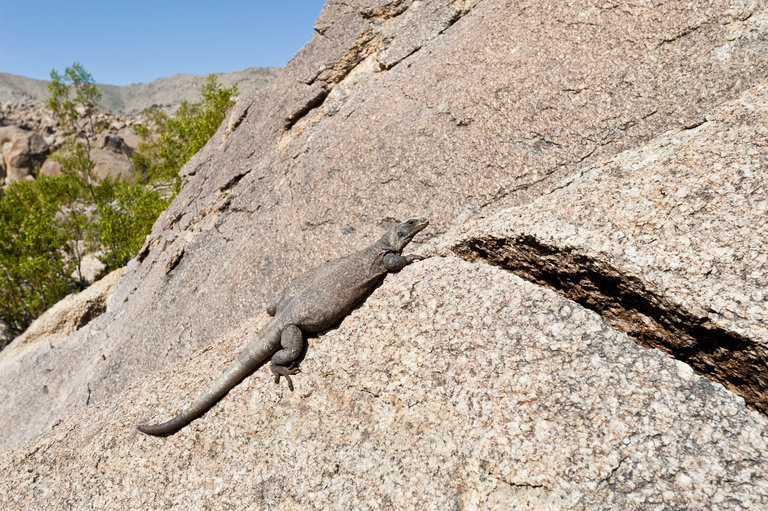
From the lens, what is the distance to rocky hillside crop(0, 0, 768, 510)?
3363mm

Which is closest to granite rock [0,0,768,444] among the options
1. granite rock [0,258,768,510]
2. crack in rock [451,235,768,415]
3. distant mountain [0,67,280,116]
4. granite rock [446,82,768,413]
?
granite rock [446,82,768,413]

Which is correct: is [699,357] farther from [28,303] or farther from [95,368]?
[28,303]

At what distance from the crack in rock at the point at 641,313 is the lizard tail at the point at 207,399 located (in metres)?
3.18

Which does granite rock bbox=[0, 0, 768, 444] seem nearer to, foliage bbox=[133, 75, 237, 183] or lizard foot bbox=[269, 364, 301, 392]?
lizard foot bbox=[269, 364, 301, 392]

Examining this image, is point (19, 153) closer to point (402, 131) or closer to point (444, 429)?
point (402, 131)

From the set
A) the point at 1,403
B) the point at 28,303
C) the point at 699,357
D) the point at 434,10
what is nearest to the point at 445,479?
the point at 699,357

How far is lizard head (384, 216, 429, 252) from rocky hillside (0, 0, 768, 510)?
0.26 metres

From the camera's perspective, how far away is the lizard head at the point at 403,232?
5.75 m

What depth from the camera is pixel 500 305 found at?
14.2 feet

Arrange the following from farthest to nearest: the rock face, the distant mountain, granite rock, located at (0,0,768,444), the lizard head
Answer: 1. the distant mountain
2. the rock face
3. the lizard head
4. granite rock, located at (0,0,768,444)

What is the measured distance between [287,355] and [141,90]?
171 meters

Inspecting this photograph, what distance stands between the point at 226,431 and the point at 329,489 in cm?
150

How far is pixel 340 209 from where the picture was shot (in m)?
6.89

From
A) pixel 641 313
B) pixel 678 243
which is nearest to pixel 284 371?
pixel 641 313
